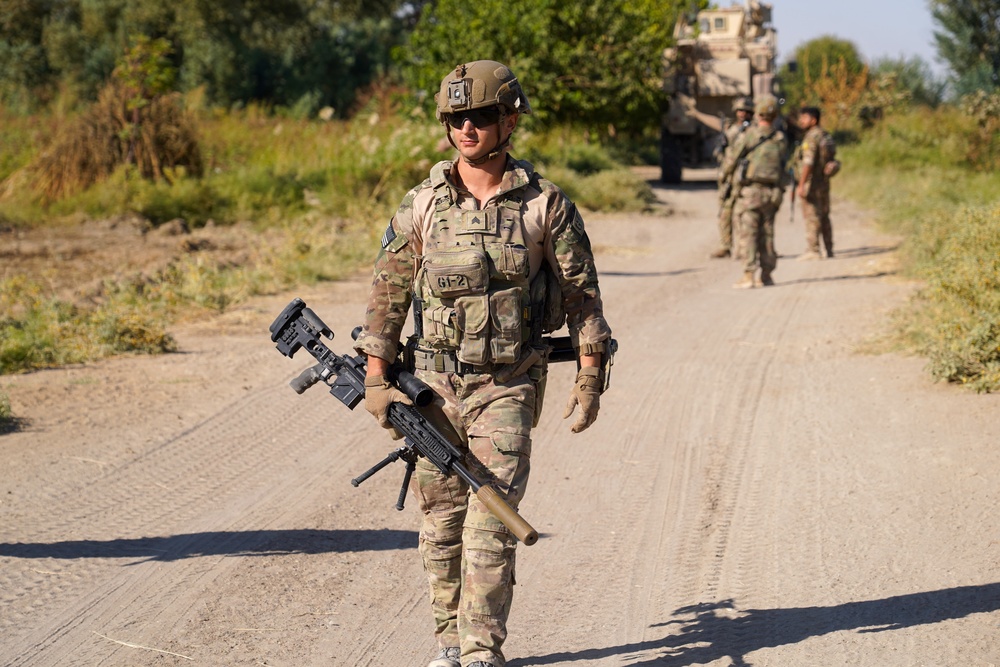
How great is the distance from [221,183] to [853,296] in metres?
9.08

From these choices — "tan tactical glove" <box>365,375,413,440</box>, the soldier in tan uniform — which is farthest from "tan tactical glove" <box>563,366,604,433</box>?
"tan tactical glove" <box>365,375,413,440</box>

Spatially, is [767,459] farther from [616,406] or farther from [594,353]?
[594,353]

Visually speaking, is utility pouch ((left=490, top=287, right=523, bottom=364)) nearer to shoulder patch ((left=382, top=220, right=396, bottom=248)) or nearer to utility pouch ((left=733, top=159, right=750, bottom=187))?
shoulder patch ((left=382, top=220, right=396, bottom=248))

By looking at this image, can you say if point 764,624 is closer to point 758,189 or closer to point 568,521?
point 568,521

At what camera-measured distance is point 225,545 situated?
4895mm

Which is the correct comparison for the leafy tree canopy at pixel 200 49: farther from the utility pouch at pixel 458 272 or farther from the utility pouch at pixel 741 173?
the utility pouch at pixel 458 272

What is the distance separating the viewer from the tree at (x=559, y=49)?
773 inches

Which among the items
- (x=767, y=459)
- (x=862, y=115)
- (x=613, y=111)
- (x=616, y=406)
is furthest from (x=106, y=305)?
(x=862, y=115)

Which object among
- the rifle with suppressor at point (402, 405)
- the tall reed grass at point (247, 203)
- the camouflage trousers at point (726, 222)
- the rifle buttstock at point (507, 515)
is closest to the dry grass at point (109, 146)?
the tall reed grass at point (247, 203)

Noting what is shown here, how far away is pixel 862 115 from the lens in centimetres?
3055

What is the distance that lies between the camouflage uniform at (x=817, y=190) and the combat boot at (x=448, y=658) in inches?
415

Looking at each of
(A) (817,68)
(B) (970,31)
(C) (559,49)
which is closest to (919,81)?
(B) (970,31)

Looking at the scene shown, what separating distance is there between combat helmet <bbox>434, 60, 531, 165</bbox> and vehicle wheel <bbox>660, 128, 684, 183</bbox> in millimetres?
19183

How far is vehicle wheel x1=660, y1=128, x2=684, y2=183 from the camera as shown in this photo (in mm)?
22672
